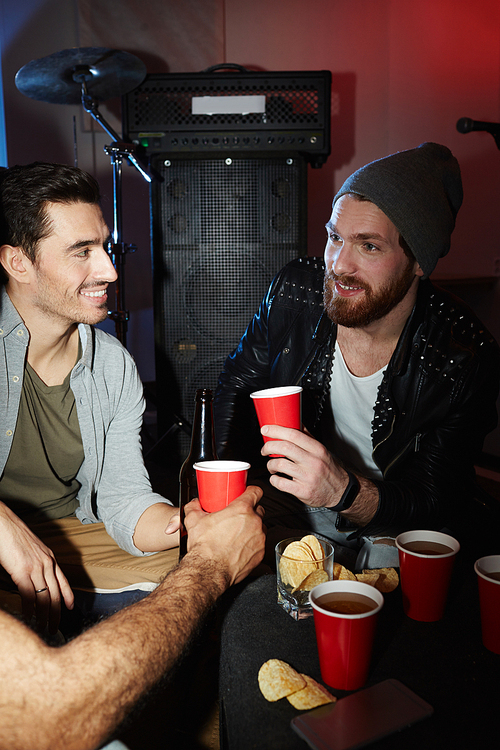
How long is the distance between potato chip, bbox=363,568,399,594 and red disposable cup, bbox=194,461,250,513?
0.89 ft

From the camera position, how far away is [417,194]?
1519mm

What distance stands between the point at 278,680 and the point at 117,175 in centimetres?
248

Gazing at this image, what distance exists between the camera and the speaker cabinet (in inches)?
103

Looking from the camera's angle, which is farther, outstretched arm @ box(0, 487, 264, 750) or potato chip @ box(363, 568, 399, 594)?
potato chip @ box(363, 568, 399, 594)

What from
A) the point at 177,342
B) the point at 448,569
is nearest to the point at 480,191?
the point at 177,342

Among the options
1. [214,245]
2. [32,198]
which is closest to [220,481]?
[32,198]

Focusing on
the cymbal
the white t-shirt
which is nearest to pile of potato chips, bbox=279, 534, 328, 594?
the white t-shirt

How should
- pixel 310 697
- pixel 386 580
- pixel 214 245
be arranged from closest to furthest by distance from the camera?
Result: pixel 310 697 → pixel 386 580 → pixel 214 245

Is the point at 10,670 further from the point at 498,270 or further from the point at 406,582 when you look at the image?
the point at 498,270

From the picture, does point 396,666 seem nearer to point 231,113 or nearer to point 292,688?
point 292,688

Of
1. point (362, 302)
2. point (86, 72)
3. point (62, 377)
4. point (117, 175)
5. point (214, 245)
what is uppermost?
point (86, 72)

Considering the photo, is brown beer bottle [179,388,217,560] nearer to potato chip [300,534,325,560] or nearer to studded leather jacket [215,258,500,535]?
potato chip [300,534,325,560]

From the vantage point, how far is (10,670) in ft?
2.23

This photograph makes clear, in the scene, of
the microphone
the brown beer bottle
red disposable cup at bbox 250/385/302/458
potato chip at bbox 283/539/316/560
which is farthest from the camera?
the microphone
